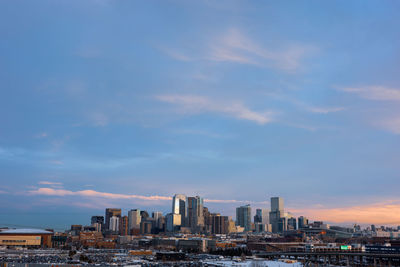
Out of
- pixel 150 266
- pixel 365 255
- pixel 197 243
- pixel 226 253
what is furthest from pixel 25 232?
pixel 365 255

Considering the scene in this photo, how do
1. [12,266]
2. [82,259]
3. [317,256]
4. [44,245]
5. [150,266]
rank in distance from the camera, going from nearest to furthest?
[12,266] < [150,266] < [82,259] < [317,256] < [44,245]

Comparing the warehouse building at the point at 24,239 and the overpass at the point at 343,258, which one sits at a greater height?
the warehouse building at the point at 24,239

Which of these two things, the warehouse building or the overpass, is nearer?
the overpass

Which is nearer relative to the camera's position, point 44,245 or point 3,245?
point 3,245

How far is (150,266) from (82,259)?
2458 cm

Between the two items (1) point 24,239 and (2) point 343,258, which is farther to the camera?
(1) point 24,239

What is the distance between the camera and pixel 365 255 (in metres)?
139

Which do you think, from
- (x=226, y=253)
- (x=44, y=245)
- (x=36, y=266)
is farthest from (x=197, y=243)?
(x=36, y=266)

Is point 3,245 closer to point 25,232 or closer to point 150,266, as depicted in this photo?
point 25,232

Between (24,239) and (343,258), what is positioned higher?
(24,239)

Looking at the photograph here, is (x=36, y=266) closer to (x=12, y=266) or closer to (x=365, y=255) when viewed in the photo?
(x=12, y=266)

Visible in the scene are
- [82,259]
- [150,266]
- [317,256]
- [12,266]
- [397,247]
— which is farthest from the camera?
[317,256]

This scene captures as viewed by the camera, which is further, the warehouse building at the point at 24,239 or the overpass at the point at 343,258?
the warehouse building at the point at 24,239

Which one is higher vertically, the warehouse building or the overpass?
the warehouse building
